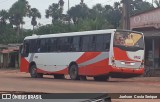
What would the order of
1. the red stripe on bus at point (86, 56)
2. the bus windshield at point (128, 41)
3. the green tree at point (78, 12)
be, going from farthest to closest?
the green tree at point (78, 12) → the red stripe on bus at point (86, 56) → the bus windshield at point (128, 41)

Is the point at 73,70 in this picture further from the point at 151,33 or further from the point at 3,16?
the point at 3,16

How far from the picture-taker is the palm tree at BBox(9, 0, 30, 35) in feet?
251

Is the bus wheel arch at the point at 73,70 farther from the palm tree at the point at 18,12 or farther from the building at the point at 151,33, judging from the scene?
the palm tree at the point at 18,12

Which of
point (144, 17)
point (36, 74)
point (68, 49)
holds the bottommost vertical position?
point (36, 74)

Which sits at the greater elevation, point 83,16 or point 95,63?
point 83,16

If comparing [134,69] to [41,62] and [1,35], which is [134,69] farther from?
[1,35]

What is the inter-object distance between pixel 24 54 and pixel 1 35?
4681 centimetres

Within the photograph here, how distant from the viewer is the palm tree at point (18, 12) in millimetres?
76562

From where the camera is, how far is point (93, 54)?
23656mm

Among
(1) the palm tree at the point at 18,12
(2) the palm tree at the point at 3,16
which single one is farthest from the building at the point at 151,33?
(2) the palm tree at the point at 3,16

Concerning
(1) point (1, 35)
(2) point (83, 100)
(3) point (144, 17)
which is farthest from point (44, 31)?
(2) point (83, 100)

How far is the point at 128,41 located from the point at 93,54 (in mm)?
2088

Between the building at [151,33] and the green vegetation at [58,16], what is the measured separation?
2821 centimetres

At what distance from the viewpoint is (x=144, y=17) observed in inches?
1313
